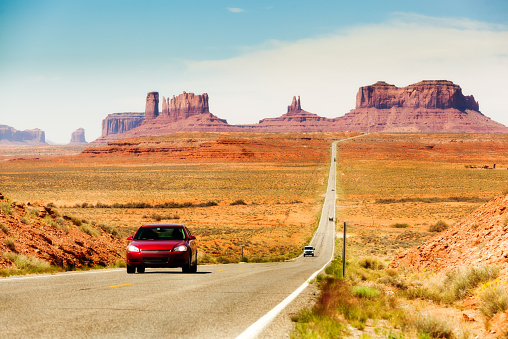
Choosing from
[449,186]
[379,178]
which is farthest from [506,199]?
[379,178]

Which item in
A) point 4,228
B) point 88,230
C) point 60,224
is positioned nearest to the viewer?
point 4,228

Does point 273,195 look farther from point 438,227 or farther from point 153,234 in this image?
point 153,234

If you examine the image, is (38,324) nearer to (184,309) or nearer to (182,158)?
(184,309)

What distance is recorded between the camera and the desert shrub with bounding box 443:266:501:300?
10109 millimetres

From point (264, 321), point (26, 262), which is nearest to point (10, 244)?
point (26, 262)

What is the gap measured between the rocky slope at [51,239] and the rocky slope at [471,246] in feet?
38.2

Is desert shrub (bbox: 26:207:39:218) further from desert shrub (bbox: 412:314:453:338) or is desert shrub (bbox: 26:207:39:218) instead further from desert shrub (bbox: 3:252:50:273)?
desert shrub (bbox: 412:314:453:338)

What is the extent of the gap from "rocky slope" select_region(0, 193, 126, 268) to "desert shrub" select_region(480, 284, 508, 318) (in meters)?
12.4

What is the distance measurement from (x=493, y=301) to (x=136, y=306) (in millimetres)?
5793

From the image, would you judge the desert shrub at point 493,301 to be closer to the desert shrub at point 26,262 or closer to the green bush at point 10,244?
the desert shrub at point 26,262

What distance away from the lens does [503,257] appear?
1105 centimetres

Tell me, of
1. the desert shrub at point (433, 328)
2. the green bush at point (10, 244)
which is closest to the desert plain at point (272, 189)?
the green bush at point (10, 244)

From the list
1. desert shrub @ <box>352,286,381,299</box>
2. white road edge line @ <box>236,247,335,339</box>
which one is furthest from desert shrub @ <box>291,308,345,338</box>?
desert shrub @ <box>352,286,381,299</box>

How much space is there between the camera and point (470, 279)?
10414 millimetres
